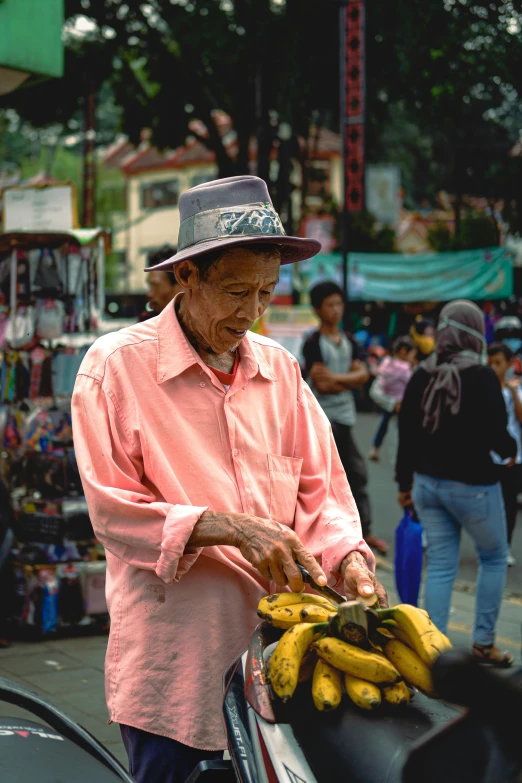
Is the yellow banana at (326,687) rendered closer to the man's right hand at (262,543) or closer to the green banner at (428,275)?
the man's right hand at (262,543)

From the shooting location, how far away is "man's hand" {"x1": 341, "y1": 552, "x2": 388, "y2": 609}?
214 centimetres

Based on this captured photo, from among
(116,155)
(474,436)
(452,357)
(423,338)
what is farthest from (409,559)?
(116,155)

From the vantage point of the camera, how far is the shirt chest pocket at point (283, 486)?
7.57ft

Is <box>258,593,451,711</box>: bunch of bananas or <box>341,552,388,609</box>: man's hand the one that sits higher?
<box>341,552,388,609</box>: man's hand

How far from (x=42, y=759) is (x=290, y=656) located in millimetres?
509

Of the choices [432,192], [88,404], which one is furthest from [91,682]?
[432,192]

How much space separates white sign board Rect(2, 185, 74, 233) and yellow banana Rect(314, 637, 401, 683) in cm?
471

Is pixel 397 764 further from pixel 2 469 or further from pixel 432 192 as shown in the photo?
pixel 432 192

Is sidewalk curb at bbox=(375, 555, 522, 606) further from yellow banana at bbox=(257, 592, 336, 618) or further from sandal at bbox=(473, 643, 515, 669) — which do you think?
yellow banana at bbox=(257, 592, 336, 618)

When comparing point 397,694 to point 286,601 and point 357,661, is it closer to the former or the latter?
point 357,661

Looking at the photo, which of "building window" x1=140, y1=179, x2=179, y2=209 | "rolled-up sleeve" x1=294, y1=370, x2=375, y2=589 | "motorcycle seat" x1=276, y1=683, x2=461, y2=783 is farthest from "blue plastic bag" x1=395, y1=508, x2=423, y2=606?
"building window" x1=140, y1=179, x2=179, y2=209

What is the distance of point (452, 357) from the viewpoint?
5.44 m

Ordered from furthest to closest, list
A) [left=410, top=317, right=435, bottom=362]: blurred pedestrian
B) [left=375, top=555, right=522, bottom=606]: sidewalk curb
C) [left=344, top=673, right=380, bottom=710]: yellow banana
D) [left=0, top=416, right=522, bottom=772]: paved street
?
[left=410, top=317, right=435, bottom=362]: blurred pedestrian
[left=375, top=555, right=522, bottom=606]: sidewalk curb
[left=0, top=416, right=522, bottom=772]: paved street
[left=344, top=673, right=380, bottom=710]: yellow banana

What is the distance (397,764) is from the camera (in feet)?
5.54
